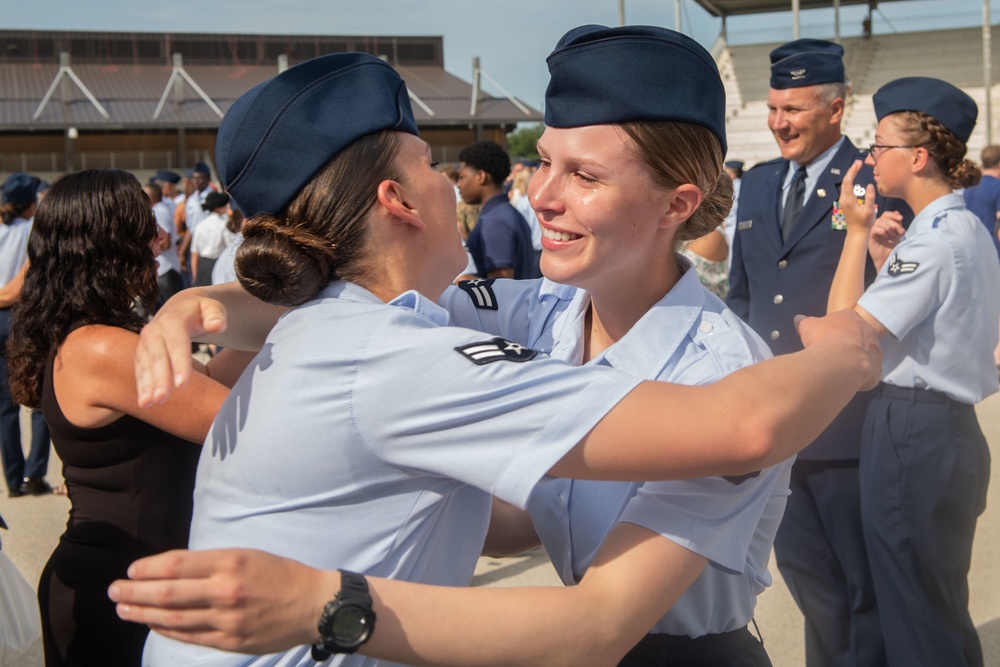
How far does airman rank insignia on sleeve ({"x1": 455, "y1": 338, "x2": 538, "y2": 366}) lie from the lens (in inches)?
48.3

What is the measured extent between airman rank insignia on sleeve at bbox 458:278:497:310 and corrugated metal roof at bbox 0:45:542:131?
106 ft

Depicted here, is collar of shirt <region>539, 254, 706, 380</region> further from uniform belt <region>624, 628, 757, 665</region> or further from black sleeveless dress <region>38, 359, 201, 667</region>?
black sleeveless dress <region>38, 359, 201, 667</region>

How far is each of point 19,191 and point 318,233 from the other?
6038 millimetres

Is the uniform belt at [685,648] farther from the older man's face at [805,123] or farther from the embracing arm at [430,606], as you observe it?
the older man's face at [805,123]

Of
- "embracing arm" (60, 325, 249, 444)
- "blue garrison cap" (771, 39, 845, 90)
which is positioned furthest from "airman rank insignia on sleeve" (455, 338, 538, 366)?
"blue garrison cap" (771, 39, 845, 90)

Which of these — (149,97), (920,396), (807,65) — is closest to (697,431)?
(920,396)

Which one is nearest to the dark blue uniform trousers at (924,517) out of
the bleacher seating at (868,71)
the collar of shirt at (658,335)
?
the collar of shirt at (658,335)

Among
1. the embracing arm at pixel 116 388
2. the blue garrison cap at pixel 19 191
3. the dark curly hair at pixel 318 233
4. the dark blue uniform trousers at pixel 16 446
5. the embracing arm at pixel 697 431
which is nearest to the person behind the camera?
the embracing arm at pixel 697 431

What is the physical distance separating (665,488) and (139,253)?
1.95 m

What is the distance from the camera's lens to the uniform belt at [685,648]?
161cm

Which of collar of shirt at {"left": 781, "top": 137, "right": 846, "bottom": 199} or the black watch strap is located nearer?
the black watch strap

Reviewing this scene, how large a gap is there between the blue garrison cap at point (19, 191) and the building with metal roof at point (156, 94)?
26.5 m

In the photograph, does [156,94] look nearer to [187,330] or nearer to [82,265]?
[82,265]

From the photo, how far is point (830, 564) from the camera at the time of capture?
3357mm
